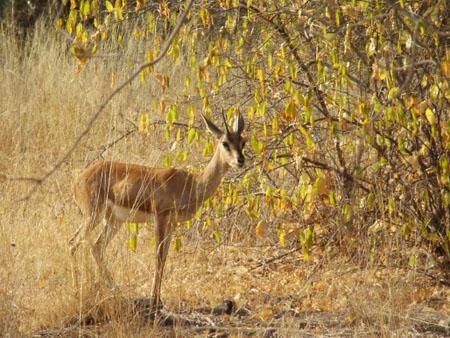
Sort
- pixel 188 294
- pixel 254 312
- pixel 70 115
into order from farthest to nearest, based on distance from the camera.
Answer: pixel 70 115 < pixel 188 294 < pixel 254 312

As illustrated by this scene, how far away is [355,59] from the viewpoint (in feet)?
19.5

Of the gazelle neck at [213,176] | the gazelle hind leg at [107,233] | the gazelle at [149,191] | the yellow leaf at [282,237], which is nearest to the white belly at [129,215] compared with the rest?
the gazelle at [149,191]

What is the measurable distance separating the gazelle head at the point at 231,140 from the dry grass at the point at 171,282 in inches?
20.7

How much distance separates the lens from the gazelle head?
235 inches

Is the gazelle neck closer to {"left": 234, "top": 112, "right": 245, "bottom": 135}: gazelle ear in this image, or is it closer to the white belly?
{"left": 234, "top": 112, "right": 245, "bottom": 135}: gazelle ear

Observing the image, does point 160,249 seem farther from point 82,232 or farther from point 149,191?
point 82,232

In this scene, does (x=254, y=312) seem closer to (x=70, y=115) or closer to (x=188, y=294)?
(x=188, y=294)

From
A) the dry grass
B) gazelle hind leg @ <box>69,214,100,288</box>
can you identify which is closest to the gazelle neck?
the dry grass

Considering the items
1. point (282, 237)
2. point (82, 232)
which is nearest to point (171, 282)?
point (82, 232)

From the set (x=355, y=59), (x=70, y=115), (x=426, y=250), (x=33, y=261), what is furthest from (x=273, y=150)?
(x=70, y=115)

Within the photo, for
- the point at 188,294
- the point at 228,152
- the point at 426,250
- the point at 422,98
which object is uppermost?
the point at 422,98

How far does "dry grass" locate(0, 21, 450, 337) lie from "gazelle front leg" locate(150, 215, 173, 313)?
0.14 metres

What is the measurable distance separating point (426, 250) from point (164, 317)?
1.85 metres

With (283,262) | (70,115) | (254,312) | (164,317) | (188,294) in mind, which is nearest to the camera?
(164,317)
